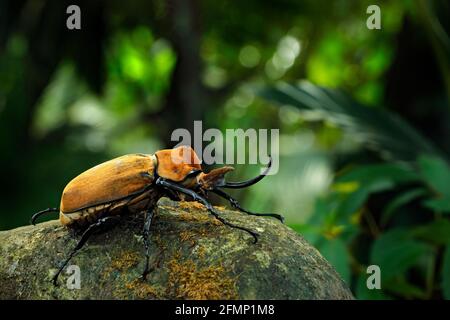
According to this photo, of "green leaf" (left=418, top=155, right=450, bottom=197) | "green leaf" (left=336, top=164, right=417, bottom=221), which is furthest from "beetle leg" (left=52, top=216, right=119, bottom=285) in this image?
"green leaf" (left=418, top=155, right=450, bottom=197)

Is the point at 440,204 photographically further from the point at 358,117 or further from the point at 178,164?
the point at 178,164

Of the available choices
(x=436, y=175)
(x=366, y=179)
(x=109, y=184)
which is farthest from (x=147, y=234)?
(x=436, y=175)

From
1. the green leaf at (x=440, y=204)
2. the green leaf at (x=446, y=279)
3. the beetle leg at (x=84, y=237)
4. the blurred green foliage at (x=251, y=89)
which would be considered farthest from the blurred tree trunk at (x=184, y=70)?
the beetle leg at (x=84, y=237)

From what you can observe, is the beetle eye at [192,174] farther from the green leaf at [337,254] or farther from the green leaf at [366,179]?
the green leaf at [366,179]

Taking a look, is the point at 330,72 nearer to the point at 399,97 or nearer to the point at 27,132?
the point at 399,97

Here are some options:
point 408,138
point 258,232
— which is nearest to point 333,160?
point 408,138

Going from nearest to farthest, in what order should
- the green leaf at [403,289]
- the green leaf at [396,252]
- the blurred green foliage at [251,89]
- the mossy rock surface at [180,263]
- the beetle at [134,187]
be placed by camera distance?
the mossy rock surface at [180,263], the beetle at [134,187], the green leaf at [396,252], the green leaf at [403,289], the blurred green foliage at [251,89]
